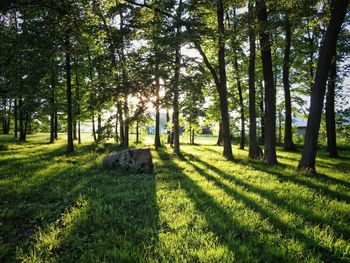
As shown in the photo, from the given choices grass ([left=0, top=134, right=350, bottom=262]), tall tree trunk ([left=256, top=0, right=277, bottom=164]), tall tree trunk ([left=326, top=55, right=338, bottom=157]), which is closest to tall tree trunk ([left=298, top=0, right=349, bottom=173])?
grass ([left=0, top=134, right=350, bottom=262])

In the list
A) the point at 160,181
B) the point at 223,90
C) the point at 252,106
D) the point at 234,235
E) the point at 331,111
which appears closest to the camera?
the point at 234,235

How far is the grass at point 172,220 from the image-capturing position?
3.95 meters

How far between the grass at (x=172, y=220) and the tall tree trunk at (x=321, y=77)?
2.44 m

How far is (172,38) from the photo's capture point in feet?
39.9

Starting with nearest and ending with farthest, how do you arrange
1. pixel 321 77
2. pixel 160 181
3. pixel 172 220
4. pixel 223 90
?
pixel 172 220, pixel 160 181, pixel 321 77, pixel 223 90

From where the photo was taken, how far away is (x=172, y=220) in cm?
520

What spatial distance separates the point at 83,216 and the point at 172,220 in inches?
71.0

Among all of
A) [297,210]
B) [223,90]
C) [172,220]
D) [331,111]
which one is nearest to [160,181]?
[172,220]

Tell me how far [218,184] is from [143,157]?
12.4 ft

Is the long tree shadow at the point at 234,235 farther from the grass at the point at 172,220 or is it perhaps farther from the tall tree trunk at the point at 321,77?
the tall tree trunk at the point at 321,77

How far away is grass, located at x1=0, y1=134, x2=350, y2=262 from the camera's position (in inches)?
155

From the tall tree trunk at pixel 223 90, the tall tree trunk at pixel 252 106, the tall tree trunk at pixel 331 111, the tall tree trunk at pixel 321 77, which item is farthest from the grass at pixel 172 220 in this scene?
the tall tree trunk at pixel 331 111

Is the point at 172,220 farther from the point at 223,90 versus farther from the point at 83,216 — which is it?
the point at 223,90

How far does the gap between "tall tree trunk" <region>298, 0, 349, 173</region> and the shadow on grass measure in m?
6.97
